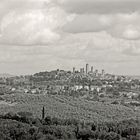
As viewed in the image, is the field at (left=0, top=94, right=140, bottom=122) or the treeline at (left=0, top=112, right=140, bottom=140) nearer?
the treeline at (left=0, top=112, right=140, bottom=140)

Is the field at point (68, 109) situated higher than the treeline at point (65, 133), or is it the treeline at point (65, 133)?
the treeline at point (65, 133)

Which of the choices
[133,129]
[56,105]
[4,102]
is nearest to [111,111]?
[56,105]

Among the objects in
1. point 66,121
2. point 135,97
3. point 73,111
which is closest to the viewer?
point 66,121

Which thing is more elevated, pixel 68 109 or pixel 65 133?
pixel 65 133

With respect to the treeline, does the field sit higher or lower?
lower

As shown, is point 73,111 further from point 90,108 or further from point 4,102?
point 4,102

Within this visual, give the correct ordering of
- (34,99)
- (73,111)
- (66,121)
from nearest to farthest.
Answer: (66,121)
(73,111)
(34,99)

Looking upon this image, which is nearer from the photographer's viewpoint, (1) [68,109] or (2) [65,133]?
(2) [65,133]

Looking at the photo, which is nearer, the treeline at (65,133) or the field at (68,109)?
the treeline at (65,133)
